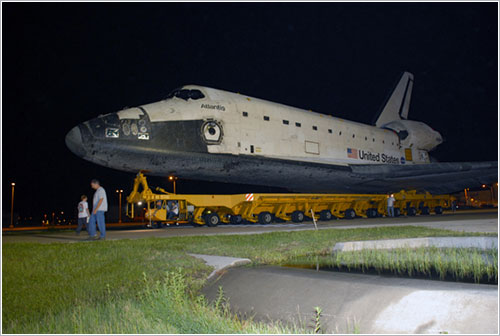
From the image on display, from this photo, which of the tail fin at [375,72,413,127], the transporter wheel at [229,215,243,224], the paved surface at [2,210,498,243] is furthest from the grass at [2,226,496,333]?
Result: the tail fin at [375,72,413,127]

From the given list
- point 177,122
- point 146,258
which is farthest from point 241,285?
point 177,122

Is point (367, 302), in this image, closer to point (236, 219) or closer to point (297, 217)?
point (236, 219)

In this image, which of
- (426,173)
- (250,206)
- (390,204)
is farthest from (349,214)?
(250,206)

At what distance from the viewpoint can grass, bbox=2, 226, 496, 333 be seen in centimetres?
294

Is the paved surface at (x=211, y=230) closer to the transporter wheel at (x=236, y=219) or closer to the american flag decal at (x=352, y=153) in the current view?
the transporter wheel at (x=236, y=219)

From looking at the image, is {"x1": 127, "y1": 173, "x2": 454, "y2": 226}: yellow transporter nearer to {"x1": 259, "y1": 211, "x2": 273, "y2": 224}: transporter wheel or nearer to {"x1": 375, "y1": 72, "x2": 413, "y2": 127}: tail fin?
{"x1": 259, "y1": 211, "x2": 273, "y2": 224}: transporter wheel

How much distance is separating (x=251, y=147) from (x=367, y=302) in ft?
28.7

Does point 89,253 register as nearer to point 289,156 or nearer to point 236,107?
point 236,107

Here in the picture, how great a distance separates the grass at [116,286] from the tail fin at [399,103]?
15.0 metres

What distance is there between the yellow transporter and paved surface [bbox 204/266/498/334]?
5.75 metres

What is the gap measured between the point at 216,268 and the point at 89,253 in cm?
208

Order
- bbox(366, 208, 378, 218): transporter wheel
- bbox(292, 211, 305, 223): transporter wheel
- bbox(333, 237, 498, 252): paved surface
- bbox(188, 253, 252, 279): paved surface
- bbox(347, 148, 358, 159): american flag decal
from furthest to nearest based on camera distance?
bbox(366, 208, 378, 218): transporter wheel → bbox(347, 148, 358, 159): american flag decal → bbox(292, 211, 305, 223): transporter wheel → bbox(333, 237, 498, 252): paved surface → bbox(188, 253, 252, 279): paved surface

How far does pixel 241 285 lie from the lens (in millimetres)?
3781

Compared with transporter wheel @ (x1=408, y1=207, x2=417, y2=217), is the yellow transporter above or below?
above
